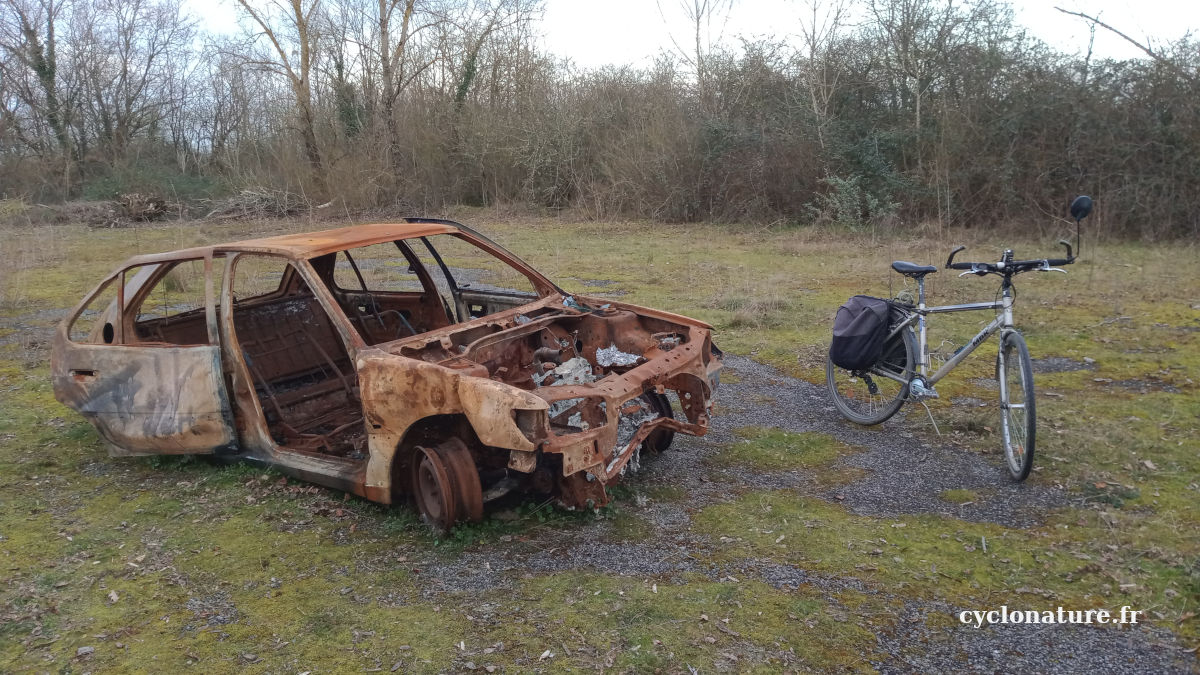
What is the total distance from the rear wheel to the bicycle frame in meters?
2.94

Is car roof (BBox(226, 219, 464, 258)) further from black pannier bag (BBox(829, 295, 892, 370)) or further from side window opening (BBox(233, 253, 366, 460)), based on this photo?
black pannier bag (BBox(829, 295, 892, 370))

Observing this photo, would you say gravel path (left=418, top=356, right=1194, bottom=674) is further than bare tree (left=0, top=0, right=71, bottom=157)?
No

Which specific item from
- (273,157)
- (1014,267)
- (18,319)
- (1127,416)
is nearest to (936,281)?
(1127,416)

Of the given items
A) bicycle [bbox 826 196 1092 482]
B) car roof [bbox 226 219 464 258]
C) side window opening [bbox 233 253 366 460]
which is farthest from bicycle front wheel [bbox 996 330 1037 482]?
side window opening [bbox 233 253 366 460]

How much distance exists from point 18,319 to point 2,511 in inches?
277

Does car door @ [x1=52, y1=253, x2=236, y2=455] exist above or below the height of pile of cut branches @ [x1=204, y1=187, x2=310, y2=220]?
below

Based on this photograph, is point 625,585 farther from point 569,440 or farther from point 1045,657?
point 1045,657

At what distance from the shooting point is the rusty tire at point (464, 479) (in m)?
3.85

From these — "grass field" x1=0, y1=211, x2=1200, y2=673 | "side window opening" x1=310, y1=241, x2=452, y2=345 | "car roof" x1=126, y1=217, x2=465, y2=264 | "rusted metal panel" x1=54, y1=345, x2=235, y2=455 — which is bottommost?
"grass field" x1=0, y1=211, x2=1200, y2=673

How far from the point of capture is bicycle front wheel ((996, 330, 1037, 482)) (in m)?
4.27

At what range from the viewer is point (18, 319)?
10156mm

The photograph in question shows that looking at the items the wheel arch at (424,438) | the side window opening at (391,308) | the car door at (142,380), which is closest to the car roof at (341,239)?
the car door at (142,380)

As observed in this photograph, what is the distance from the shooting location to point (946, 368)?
505cm

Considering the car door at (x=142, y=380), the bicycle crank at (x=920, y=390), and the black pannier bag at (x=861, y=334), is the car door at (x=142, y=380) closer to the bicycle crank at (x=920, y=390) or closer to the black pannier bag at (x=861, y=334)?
the black pannier bag at (x=861, y=334)
